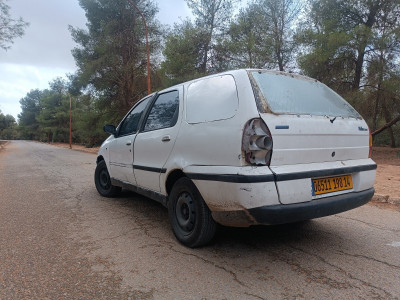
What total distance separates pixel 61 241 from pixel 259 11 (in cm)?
1669

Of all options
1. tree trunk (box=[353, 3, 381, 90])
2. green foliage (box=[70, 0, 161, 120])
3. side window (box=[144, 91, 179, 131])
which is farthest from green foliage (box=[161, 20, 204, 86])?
side window (box=[144, 91, 179, 131])

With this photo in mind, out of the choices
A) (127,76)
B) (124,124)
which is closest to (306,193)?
(124,124)

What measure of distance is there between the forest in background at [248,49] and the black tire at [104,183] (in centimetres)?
1131

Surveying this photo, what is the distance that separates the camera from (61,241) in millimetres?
3205

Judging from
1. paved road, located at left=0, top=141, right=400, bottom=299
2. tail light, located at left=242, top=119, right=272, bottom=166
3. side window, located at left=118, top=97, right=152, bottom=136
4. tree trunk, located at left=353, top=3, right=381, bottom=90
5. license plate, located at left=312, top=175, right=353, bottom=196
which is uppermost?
tree trunk, located at left=353, top=3, right=381, bottom=90

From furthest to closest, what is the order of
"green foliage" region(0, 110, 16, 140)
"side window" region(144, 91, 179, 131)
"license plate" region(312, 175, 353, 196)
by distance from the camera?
"green foliage" region(0, 110, 16, 140) → "side window" region(144, 91, 179, 131) → "license plate" region(312, 175, 353, 196)

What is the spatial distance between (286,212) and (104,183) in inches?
160

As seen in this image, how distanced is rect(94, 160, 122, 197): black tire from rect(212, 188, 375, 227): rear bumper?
3.11 metres

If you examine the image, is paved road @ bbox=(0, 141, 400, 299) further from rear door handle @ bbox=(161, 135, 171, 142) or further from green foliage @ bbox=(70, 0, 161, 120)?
green foliage @ bbox=(70, 0, 161, 120)

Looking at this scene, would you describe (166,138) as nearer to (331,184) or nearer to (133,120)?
(133,120)

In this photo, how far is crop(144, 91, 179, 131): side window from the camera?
3319 millimetres

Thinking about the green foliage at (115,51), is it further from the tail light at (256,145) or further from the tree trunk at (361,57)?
the tail light at (256,145)

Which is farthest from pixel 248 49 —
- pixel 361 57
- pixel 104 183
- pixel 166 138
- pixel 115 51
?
pixel 166 138

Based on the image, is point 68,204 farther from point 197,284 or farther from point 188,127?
point 197,284
